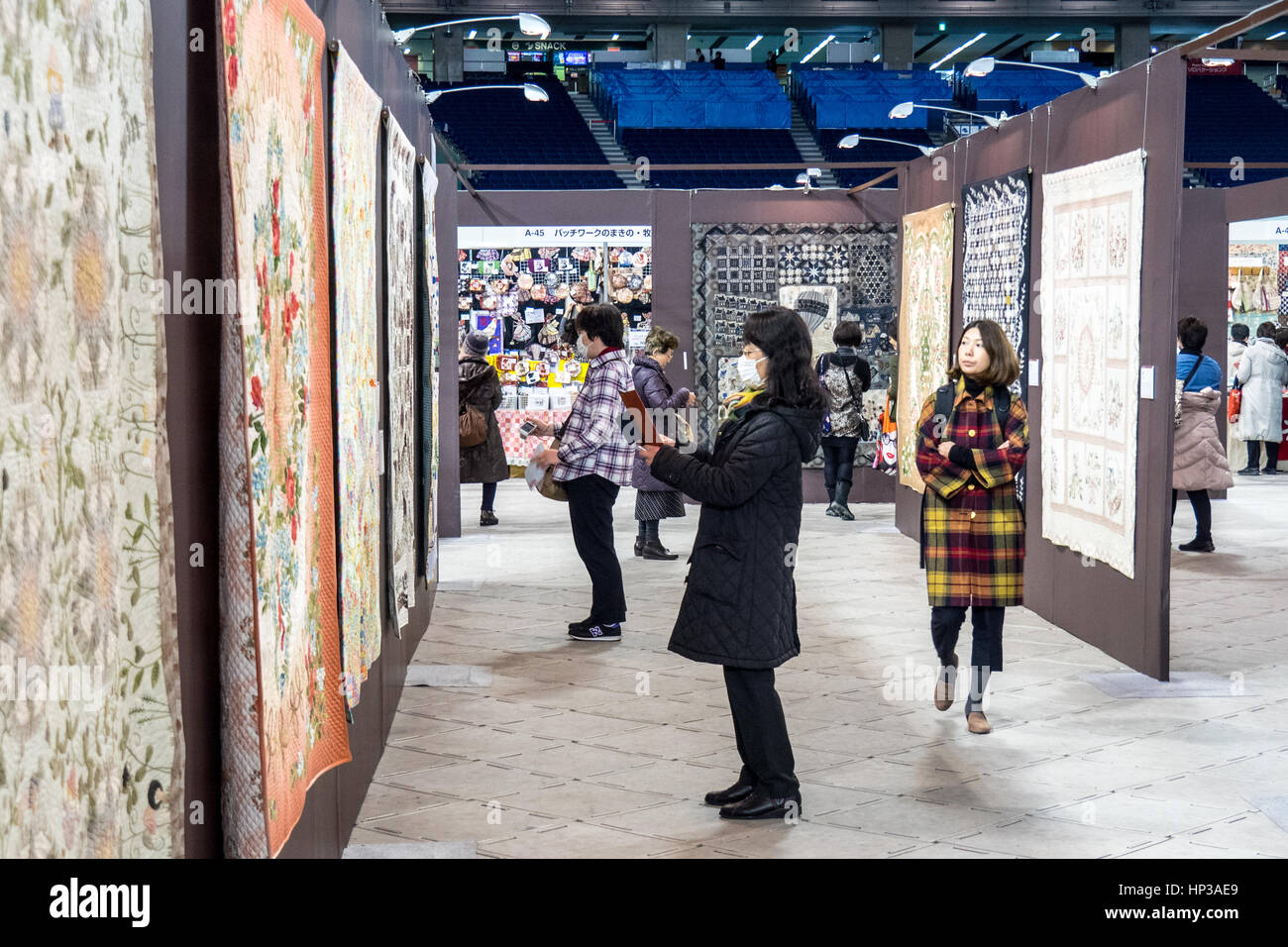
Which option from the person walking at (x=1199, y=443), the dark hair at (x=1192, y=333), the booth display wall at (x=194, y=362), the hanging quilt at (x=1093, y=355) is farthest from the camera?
the person walking at (x=1199, y=443)

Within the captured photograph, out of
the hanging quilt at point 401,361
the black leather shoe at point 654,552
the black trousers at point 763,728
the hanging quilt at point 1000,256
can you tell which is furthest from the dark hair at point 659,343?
the black trousers at point 763,728

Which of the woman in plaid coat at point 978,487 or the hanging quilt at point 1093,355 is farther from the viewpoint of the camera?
the hanging quilt at point 1093,355

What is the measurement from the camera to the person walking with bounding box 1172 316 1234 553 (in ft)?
32.2

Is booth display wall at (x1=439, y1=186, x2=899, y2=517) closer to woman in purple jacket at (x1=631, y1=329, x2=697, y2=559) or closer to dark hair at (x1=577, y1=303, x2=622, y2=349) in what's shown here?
woman in purple jacket at (x1=631, y1=329, x2=697, y2=559)

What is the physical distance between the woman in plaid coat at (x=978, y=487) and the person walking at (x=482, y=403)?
5782mm

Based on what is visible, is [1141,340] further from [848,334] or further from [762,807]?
[848,334]

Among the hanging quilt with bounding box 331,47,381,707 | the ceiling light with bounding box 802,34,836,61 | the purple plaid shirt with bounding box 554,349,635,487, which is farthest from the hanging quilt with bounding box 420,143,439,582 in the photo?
the ceiling light with bounding box 802,34,836,61

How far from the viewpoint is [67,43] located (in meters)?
1.57

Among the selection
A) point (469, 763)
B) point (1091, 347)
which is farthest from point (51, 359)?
point (1091, 347)

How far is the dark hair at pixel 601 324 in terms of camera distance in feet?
22.5

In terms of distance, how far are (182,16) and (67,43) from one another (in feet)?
2.22

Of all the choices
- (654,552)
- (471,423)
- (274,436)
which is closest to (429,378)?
(654,552)

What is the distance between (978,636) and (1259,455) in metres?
10.9

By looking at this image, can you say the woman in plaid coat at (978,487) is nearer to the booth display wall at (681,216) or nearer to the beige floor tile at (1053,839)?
the beige floor tile at (1053,839)
